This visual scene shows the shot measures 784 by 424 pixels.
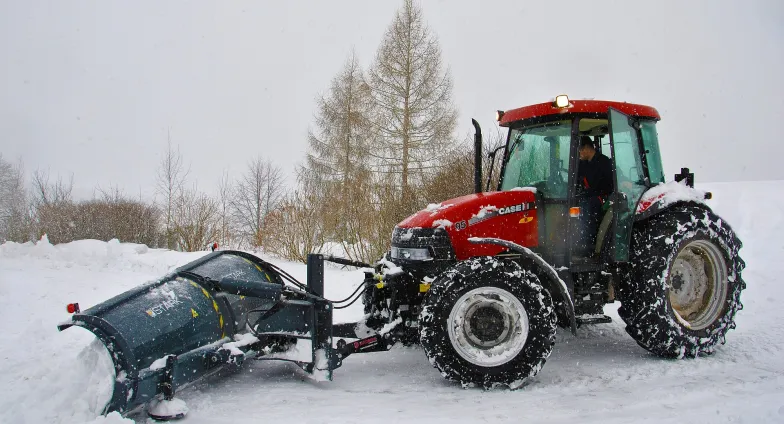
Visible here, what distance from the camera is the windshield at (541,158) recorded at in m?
4.91

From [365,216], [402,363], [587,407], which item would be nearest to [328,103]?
[365,216]

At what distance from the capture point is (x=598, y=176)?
517cm

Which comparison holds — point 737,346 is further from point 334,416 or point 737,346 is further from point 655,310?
point 334,416

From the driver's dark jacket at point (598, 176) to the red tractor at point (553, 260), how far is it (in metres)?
0.08

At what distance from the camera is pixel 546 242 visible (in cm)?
486

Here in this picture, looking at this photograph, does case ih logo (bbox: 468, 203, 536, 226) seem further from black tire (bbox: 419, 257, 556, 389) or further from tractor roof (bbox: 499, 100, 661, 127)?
tractor roof (bbox: 499, 100, 661, 127)

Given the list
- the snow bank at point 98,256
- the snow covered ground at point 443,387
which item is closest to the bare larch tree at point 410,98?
the snow bank at point 98,256

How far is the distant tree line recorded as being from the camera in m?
13.1

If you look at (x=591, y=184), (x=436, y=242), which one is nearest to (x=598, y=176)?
(x=591, y=184)

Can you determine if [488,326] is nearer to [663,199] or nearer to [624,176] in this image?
[624,176]

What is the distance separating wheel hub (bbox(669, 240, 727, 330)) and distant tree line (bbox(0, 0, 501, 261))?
7347 mm

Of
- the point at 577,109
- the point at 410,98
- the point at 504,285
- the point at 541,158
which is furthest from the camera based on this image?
the point at 410,98

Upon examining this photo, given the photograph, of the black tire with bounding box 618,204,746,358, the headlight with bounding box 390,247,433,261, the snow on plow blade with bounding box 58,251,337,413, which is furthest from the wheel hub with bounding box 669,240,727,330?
the snow on plow blade with bounding box 58,251,337,413

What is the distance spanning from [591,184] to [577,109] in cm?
75
